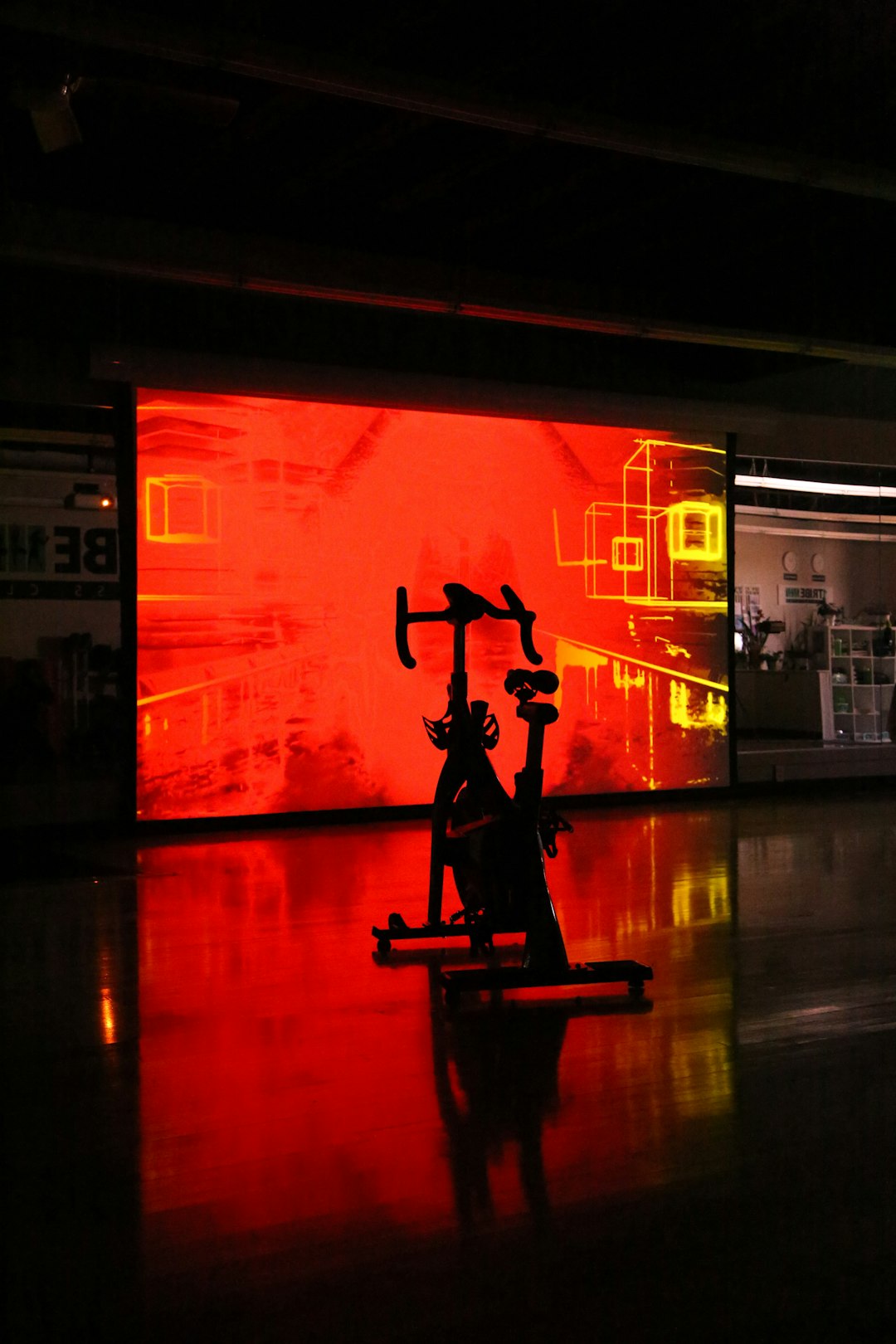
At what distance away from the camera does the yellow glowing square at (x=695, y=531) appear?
9023 millimetres

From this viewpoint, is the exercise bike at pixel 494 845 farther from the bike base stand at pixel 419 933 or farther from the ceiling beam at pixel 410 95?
the ceiling beam at pixel 410 95

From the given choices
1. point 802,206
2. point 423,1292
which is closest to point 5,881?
point 423,1292

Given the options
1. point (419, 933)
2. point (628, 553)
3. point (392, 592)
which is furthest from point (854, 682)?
point (419, 933)

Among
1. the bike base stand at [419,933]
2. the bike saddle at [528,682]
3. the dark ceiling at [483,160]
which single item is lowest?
the bike base stand at [419,933]

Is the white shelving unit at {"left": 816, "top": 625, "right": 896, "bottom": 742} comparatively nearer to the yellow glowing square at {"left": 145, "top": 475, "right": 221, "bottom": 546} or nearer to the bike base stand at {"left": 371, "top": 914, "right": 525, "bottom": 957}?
the yellow glowing square at {"left": 145, "top": 475, "right": 221, "bottom": 546}

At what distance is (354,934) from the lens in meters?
4.47

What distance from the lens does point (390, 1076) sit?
286 centimetres

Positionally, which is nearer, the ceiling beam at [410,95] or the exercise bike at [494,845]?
the exercise bike at [494,845]

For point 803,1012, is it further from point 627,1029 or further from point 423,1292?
point 423,1292

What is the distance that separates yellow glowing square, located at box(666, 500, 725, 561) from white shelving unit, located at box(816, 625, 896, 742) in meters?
1.96

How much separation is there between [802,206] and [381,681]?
12.0 ft

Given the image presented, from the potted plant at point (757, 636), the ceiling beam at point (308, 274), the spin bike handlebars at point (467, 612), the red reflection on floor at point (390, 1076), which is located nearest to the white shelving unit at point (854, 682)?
the potted plant at point (757, 636)

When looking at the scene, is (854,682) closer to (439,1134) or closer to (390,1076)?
(390,1076)

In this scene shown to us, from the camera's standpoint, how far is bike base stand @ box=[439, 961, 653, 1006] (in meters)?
3.51
